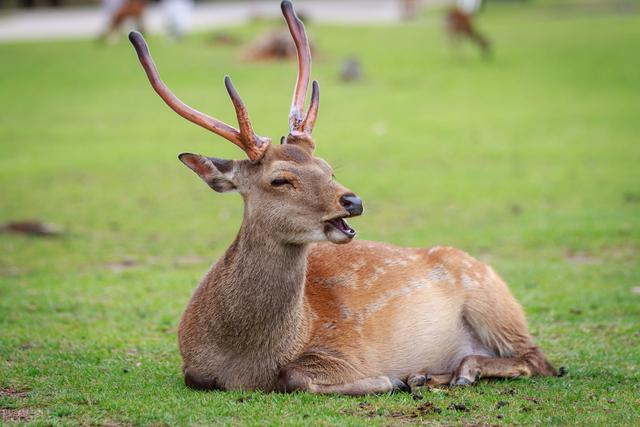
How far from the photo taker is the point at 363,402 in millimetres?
6586

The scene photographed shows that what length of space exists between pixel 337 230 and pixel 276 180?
1.70ft

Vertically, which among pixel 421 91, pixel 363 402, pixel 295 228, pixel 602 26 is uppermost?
pixel 602 26

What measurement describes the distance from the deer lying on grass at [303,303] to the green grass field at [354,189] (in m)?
0.24

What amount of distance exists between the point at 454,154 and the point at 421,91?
24.4 ft

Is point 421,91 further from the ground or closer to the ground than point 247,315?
further from the ground

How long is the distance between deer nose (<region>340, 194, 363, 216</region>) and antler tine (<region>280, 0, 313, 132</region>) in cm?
90

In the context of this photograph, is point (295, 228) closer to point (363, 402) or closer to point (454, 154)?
point (363, 402)

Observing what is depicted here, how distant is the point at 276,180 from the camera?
675cm

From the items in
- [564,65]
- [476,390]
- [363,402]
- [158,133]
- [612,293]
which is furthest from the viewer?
[564,65]

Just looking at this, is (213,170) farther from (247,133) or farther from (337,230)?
(337,230)

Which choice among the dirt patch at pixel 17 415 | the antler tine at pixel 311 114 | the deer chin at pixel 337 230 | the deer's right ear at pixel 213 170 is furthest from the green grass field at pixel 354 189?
the antler tine at pixel 311 114

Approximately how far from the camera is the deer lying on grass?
673cm

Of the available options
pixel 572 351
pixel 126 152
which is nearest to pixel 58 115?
pixel 126 152

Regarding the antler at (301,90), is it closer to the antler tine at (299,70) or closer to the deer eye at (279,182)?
the antler tine at (299,70)
